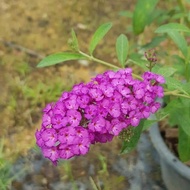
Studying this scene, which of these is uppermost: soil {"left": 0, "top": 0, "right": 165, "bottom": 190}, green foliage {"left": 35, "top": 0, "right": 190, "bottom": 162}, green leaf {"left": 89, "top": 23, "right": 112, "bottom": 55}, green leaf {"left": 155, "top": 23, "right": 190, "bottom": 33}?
green leaf {"left": 155, "top": 23, "right": 190, "bottom": 33}

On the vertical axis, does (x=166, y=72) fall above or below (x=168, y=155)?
above

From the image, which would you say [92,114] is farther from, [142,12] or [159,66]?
[142,12]

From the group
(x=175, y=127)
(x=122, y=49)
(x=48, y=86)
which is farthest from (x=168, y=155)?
(x=48, y=86)

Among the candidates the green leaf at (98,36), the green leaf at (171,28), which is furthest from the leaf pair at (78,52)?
the green leaf at (171,28)

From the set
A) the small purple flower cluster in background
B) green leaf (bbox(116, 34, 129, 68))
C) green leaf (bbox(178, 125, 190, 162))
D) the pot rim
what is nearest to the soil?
the pot rim

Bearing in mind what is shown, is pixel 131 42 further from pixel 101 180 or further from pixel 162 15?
pixel 101 180

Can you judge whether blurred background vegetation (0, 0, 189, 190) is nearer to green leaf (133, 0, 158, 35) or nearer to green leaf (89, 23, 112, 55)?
green leaf (133, 0, 158, 35)
